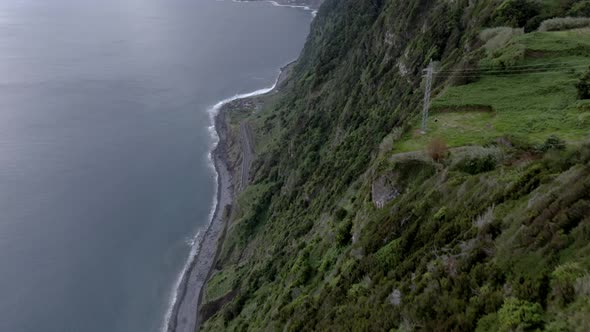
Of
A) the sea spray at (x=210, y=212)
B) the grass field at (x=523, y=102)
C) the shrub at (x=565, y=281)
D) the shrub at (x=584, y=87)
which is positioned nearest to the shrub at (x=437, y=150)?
the grass field at (x=523, y=102)

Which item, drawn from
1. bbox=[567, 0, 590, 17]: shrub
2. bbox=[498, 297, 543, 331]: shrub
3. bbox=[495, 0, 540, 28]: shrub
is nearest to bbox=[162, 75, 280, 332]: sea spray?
bbox=[495, 0, 540, 28]: shrub

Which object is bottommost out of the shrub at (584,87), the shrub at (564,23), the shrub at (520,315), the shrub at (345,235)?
the shrub at (345,235)

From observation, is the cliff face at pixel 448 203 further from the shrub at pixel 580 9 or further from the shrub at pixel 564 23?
the shrub at pixel 564 23

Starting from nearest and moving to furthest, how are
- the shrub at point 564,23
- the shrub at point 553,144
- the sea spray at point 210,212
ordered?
the shrub at point 553,144, the shrub at point 564,23, the sea spray at point 210,212

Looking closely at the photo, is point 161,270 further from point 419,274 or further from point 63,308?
→ point 419,274

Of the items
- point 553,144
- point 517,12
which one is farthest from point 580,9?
point 553,144

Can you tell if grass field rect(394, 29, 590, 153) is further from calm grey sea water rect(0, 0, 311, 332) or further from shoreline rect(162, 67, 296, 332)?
calm grey sea water rect(0, 0, 311, 332)

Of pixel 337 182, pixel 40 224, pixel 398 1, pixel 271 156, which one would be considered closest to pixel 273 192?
pixel 271 156
